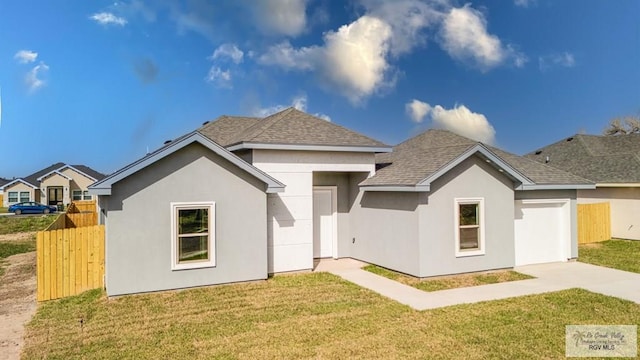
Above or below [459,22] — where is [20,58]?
below

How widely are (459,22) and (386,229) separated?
54.3 ft

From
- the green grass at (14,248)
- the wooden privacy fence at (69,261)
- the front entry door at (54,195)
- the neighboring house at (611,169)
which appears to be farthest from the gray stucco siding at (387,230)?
the front entry door at (54,195)

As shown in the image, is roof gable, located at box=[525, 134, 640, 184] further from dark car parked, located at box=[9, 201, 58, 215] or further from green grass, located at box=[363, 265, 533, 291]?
dark car parked, located at box=[9, 201, 58, 215]

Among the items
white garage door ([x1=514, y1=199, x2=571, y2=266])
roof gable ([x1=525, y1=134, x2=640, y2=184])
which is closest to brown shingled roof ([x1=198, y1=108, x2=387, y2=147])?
white garage door ([x1=514, y1=199, x2=571, y2=266])

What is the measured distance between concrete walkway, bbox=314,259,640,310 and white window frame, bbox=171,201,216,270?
384cm

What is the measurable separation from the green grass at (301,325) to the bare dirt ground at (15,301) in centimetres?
22

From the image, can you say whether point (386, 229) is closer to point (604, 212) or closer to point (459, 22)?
point (604, 212)

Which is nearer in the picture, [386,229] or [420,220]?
[420,220]

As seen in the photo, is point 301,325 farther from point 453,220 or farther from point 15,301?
point 15,301

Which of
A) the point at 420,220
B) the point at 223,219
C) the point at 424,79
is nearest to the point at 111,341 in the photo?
the point at 223,219

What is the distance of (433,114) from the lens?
3041 centimetres

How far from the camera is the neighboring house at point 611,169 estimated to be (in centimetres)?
1838

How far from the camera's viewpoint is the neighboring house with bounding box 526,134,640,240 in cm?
1838

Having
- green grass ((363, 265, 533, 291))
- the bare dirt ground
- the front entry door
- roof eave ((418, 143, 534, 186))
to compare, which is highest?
roof eave ((418, 143, 534, 186))
